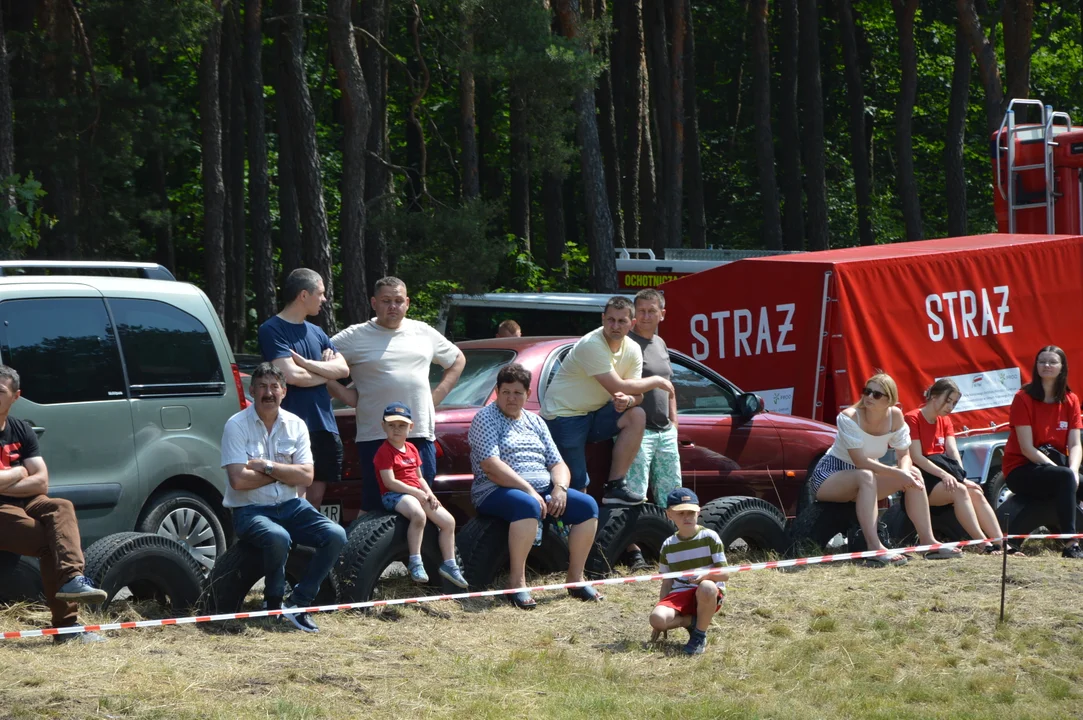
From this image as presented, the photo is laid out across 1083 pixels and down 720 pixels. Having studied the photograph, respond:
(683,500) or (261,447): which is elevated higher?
(261,447)

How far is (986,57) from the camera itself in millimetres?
25266

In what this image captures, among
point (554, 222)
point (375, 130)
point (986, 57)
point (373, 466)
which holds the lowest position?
point (373, 466)

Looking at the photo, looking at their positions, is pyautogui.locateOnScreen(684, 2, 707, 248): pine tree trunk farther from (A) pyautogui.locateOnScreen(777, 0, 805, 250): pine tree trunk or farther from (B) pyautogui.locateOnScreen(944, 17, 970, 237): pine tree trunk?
(B) pyautogui.locateOnScreen(944, 17, 970, 237): pine tree trunk

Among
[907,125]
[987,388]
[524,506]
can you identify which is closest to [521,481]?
[524,506]

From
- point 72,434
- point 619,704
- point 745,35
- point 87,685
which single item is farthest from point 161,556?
point 745,35

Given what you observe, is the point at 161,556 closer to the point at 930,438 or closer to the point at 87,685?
the point at 87,685

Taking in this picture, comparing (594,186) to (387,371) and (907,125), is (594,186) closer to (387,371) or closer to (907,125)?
(907,125)

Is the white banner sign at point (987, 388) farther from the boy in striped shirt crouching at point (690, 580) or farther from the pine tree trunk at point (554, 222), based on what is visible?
the pine tree trunk at point (554, 222)

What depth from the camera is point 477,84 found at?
116ft

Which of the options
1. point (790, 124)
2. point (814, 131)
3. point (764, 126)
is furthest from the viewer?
point (790, 124)

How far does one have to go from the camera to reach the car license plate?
27.6ft

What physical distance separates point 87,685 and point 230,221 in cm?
2639

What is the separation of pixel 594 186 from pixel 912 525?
563 inches

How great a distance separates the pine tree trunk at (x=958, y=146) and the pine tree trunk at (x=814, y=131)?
2.72 meters
